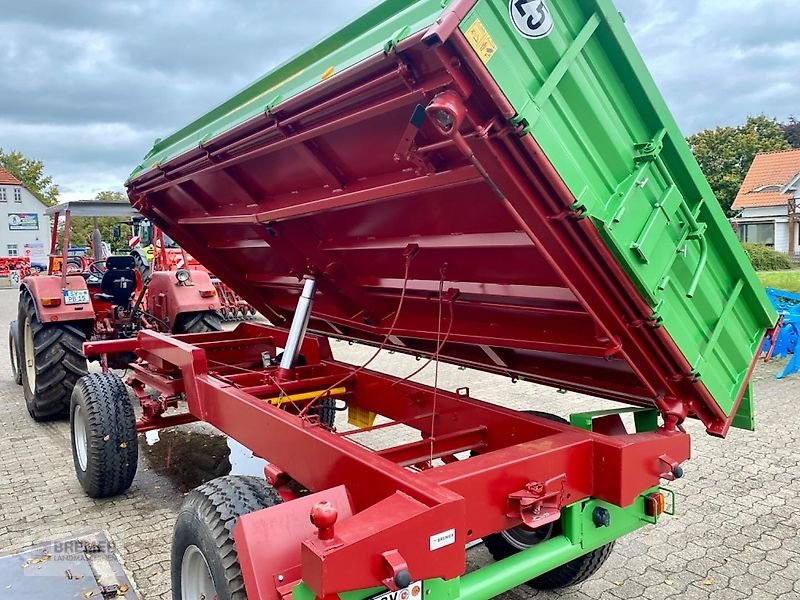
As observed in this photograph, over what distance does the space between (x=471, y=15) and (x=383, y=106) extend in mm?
446

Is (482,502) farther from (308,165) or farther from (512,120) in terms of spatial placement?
(308,165)

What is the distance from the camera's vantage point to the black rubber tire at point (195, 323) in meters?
6.73

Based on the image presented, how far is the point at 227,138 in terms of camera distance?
2.99m

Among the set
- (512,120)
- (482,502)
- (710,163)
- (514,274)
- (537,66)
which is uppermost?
(710,163)

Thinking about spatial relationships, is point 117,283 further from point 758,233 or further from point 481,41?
point 758,233

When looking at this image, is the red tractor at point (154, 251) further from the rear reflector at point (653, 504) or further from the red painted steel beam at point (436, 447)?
the rear reflector at point (653, 504)

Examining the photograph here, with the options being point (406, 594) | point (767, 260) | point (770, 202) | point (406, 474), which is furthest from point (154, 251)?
point (770, 202)

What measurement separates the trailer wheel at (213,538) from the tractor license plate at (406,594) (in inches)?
20.2

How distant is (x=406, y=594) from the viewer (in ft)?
6.02

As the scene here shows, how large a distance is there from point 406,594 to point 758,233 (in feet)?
116

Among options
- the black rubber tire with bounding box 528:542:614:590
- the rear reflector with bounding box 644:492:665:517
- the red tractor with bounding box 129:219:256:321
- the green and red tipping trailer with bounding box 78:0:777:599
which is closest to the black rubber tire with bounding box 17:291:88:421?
the red tractor with bounding box 129:219:256:321

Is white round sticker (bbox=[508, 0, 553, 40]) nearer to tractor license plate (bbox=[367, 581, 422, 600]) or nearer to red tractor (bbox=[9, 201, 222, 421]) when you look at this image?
tractor license plate (bbox=[367, 581, 422, 600])

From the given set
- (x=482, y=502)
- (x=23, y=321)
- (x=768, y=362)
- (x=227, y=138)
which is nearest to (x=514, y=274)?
(x=482, y=502)

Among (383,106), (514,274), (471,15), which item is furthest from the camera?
(514,274)
